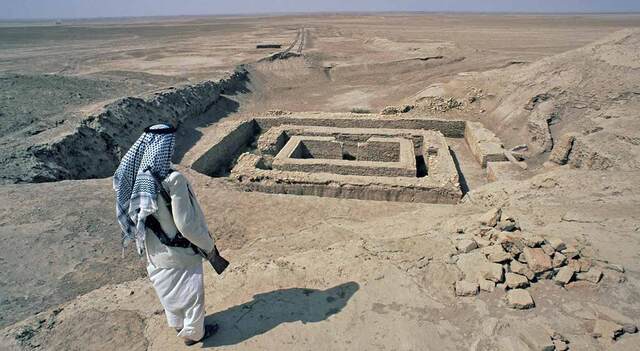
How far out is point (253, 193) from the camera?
7078mm

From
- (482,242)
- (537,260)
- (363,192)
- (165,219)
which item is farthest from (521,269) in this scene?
(363,192)

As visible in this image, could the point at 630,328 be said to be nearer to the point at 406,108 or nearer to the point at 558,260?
the point at 558,260

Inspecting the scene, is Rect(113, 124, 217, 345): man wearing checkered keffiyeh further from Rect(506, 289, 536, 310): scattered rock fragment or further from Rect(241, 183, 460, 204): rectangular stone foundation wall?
Rect(241, 183, 460, 204): rectangular stone foundation wall

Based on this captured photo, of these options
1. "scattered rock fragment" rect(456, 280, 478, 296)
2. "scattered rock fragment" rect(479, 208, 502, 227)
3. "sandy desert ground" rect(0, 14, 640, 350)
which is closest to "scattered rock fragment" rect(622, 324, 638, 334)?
"sandy desert ground" rect(0, 14, 640, 350)

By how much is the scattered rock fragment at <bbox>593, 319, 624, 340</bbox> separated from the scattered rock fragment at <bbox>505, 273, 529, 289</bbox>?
1.87ft

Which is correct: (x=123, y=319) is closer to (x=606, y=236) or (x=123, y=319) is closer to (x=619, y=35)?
(x=606, y=236)

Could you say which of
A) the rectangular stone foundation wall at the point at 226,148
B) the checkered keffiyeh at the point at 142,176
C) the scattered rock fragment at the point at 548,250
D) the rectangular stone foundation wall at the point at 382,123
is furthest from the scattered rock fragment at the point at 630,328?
the rectangular stone foundation wall at the point at 382,123

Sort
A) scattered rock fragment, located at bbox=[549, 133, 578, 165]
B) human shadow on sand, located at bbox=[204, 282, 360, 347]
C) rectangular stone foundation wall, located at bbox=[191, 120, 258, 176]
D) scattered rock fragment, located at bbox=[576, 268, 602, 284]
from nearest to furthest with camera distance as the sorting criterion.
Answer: human shadow on sand, located at bbox=[204, 282, 360, 347], scattered rock fragment, located at bbox=[576, 268, 602, 284], scattered rock fragment, located at bbox=[549, 133, 578, 165], rectangular stone foundation wall, located at bbox=[191, 120, 258, 176]

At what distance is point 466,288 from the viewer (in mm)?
3328

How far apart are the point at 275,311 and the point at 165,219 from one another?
1.32m

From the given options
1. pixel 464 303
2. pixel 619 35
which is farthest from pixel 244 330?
pixel 619 35

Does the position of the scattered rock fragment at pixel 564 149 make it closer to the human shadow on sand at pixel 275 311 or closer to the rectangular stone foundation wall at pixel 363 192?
the rectangular stone foundation wall at pixel 363 192

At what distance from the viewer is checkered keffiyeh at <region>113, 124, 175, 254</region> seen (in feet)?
7.91

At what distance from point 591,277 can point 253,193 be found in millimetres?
Answer: 5340
